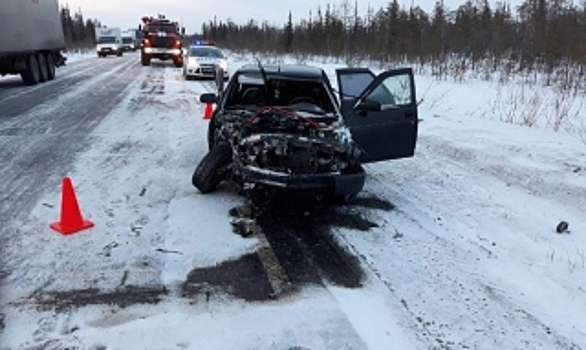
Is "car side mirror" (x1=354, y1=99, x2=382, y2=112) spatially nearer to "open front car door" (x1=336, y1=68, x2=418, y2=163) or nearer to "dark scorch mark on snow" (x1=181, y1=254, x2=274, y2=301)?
"open front car door" (x1=336, y1=68, x2=418, y2=163)

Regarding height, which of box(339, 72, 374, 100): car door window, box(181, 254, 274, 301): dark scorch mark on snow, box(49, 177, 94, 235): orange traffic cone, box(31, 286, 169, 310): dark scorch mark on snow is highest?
box(339, 72, 374, 100): car door window

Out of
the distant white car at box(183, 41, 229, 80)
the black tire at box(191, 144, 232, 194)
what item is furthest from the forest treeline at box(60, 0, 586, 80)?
the black tire at box(191, 144, 232, 194)

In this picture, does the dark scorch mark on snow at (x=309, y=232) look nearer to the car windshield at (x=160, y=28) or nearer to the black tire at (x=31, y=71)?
the black tire at (x=31, y=71)

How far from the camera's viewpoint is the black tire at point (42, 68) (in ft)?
61.2

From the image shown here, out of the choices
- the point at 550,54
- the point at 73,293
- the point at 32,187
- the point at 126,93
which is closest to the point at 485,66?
the point at 550,54

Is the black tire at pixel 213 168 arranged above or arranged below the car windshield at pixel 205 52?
below

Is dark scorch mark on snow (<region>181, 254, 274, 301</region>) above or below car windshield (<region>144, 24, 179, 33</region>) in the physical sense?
below

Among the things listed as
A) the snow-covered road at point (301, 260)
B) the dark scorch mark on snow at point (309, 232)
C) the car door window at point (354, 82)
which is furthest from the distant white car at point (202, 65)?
the dark scorch mark on snow at point (309, 232)

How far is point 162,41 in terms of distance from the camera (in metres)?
29.1

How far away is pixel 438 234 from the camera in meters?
4.92

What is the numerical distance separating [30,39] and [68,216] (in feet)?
48.0

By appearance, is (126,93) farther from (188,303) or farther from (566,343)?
(566,343)

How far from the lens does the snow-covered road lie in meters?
3.24

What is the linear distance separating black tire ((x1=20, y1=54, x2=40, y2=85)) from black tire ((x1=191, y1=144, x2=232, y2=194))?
1472cm
